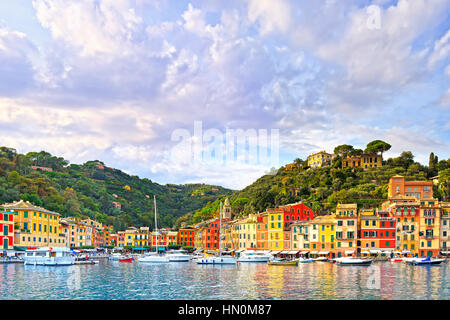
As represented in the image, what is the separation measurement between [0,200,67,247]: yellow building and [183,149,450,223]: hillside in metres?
50.5

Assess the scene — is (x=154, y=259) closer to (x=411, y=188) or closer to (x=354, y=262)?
(x=354, y=262)

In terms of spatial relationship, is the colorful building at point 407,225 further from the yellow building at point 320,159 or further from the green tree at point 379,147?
the yellow building at point 320,159

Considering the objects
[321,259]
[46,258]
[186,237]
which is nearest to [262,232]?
[321,259]

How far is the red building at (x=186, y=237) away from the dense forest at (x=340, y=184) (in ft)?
33.2

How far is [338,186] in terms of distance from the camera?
12469cm

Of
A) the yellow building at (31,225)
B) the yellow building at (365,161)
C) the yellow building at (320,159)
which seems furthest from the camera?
the yellow building at (320,159)

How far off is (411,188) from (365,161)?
4031 centimetres

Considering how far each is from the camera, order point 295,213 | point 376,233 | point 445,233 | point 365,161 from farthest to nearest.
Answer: point 365,161 → point 295,213 → point 376,233 → point 445,233

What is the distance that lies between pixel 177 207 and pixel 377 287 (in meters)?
164

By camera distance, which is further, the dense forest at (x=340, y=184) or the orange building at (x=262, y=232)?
the dense forest at (x=340, y=184)

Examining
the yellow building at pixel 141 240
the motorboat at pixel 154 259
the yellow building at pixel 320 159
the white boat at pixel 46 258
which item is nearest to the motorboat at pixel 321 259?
the motorboat at pixel 154 259

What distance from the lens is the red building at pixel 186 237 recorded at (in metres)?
138

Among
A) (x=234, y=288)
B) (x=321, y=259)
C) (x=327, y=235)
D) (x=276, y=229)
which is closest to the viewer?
(x=234, y=288)
